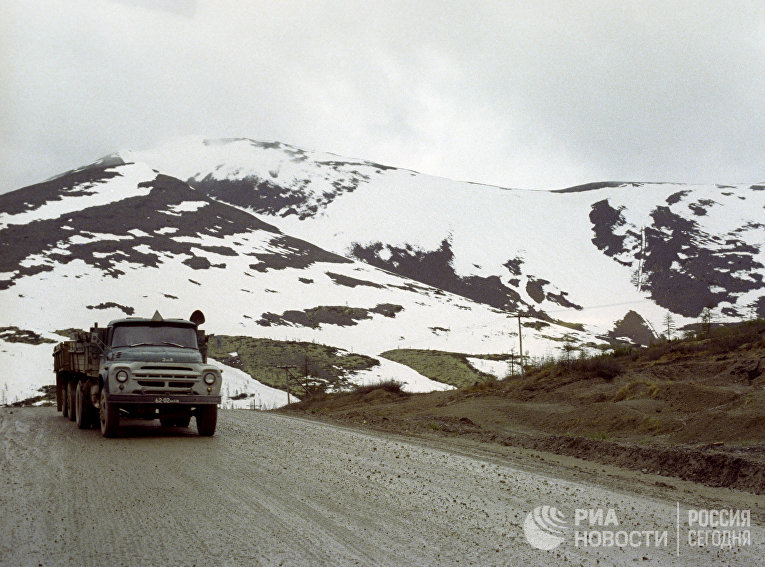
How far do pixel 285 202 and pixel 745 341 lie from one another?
159m

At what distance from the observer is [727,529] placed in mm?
7973

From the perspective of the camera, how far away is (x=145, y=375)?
1516 centimetres

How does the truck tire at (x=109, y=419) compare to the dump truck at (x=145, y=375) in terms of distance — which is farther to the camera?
the truck tire at (x=109, y=419)

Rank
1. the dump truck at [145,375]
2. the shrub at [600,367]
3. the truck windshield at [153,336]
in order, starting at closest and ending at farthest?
the dump truck at [145,375] < the truck windshield at [153,336] < the shrub at [600,367]

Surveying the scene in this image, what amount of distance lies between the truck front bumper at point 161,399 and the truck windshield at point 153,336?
1699mm

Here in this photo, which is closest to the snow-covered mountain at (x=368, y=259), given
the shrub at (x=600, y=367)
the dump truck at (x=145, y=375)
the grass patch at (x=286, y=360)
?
the grass patch at (x=286, y=360)

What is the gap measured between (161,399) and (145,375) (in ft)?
2.07

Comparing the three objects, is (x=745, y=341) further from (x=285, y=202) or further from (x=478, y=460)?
(x=285, y=202)

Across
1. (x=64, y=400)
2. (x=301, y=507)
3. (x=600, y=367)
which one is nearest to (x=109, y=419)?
(x=64, y=400)

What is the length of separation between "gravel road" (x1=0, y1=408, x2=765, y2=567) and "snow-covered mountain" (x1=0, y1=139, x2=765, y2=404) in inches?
2032

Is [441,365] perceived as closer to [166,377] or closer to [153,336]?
[153,336]

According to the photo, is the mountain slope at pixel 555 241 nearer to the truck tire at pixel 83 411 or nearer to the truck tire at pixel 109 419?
the truck tire at pixel 83 411

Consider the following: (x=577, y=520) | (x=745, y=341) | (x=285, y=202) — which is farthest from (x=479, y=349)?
(x=285, y=202)

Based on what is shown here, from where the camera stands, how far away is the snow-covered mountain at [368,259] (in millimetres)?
90625
